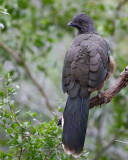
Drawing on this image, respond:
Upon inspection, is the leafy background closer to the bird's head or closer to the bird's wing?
the bird's head

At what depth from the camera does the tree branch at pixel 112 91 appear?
4973 millimetres

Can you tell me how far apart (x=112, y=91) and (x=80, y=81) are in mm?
508

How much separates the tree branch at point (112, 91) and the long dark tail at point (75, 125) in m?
0.25

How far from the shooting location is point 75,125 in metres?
4.75

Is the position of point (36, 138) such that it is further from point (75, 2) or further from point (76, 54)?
point (75, 2)

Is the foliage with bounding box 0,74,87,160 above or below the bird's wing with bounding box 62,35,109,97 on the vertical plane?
below

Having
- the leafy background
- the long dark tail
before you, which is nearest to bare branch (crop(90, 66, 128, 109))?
the long dark tail

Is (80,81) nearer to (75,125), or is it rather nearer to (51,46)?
(75,125)

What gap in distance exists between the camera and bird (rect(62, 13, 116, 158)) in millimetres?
4629

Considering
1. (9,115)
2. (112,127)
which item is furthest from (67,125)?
(112,127)

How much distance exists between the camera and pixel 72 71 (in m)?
5.14

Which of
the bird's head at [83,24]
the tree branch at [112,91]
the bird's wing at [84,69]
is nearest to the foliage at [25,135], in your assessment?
the tree branch at [112,91]

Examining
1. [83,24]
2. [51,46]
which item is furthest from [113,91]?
[51,46]

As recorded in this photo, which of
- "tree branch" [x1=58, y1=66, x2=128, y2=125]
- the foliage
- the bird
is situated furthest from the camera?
"tree branch" [x1=58, y1=66, x2=128, y2=125]
